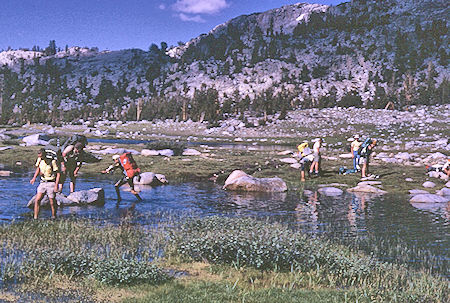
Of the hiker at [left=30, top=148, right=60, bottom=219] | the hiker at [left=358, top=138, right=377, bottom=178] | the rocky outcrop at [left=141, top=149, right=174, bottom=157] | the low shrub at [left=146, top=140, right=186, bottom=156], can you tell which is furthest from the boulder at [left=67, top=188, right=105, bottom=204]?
the low shrub at [left=146, top=140, right=186, bottom=156]

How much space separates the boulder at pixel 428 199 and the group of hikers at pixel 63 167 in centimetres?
1304

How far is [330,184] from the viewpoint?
909 inches

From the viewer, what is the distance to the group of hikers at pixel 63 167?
41.5 feet

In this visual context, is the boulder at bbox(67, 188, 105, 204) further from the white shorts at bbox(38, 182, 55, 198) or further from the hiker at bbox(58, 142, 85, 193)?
the white shorts at bbox(38, 182, 55, 198)

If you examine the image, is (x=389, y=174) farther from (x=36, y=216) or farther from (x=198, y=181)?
(x=36, y=216)

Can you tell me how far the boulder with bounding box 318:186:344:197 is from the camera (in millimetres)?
20641

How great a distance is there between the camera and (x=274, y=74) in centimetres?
13888

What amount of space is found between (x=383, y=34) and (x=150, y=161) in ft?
457

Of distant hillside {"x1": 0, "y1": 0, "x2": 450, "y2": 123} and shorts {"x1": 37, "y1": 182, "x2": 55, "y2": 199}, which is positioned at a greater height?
distant hillside {"x1": 0, "y1": 0, "x2": 450, "y2": 123}

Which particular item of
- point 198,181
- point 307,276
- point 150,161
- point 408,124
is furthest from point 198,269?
point 408,124

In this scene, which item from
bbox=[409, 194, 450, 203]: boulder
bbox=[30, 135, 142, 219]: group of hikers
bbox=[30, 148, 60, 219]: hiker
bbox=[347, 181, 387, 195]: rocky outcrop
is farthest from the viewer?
bbox=[347, 181, 387, 195]: rocky outcrop

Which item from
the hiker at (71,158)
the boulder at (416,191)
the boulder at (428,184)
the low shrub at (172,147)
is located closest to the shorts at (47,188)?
the hiker at (71,158)

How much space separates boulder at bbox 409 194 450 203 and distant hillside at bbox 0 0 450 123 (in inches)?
2537

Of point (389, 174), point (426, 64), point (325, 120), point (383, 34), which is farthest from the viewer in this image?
point (383, 34)
